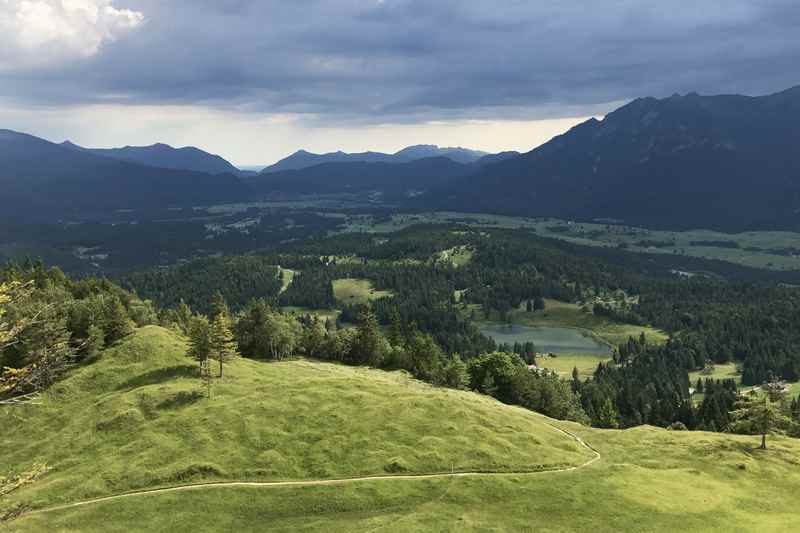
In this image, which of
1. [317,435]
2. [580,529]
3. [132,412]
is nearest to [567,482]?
[580,529]

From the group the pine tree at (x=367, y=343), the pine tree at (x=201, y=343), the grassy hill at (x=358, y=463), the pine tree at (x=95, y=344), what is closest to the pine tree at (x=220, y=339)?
the pine tree at (x=201, y=343)

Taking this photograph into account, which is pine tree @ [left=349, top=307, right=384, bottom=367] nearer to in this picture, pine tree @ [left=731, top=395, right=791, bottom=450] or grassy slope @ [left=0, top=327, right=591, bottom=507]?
grassy slope @ [left=0, top=327, right=591, bottom=507]

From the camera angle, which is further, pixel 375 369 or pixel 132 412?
pixel 375 369

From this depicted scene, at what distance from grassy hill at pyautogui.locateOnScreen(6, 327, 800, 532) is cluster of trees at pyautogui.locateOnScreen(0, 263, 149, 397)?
1562 centimetres

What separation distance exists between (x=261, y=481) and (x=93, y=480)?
85.6 feet

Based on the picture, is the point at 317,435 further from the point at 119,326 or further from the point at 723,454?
the point at 119,326

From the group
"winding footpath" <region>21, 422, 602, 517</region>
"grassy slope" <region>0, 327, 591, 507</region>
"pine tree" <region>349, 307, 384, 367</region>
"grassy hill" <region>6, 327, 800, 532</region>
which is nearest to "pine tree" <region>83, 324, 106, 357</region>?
"grassy slope" <region>0, 327, 591, 507</region>

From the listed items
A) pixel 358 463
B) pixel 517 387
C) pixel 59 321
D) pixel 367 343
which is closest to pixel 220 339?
pixel 59 321

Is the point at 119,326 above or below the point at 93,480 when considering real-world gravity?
above

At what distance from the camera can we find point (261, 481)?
7931 centimetres

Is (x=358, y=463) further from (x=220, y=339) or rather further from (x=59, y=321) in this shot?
(x=59, y=321)

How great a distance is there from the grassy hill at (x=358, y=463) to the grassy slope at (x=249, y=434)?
325mm

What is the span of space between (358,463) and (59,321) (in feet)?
264

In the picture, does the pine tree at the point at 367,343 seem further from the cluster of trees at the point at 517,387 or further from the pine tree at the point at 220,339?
the pine tree at the point at 220,339
